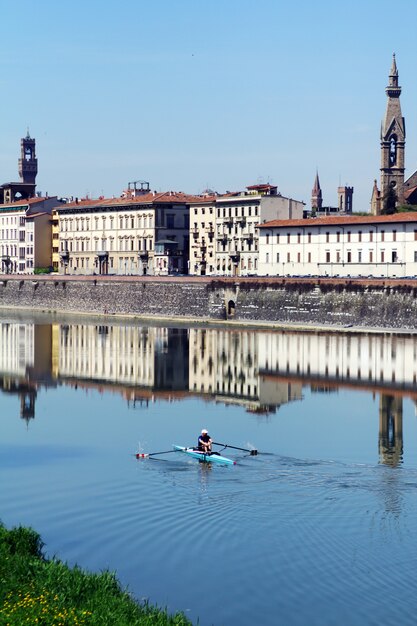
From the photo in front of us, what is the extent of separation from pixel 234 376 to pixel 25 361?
14637mm

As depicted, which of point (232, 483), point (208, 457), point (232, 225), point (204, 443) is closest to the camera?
point (232, 483)

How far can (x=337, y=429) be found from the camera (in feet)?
152

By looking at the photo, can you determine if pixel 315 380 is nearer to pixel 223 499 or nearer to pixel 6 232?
pixel 223 499

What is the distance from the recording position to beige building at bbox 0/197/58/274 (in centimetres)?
15862

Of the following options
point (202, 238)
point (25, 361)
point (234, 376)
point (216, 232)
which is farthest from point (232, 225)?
point (234, 376)

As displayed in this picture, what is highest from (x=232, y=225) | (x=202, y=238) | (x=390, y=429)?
(x=232, y=225)

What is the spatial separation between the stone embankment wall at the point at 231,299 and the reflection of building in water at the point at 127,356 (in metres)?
10.9

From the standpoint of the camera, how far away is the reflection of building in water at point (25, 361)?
188 ft

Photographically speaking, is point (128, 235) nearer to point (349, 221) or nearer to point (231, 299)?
point (231, 299)

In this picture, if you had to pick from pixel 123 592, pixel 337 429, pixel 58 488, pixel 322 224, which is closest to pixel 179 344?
pixel 322 224

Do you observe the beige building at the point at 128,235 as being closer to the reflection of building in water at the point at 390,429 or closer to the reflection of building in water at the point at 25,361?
the reflection of building in water at the point at 25,361

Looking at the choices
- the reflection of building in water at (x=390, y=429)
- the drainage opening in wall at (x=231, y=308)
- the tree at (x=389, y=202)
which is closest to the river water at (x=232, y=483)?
the reflection of building in water at (x=390, y=429)

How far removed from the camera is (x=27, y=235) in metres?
160

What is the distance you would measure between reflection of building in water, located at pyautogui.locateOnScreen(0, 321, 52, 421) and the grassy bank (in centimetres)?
2418
